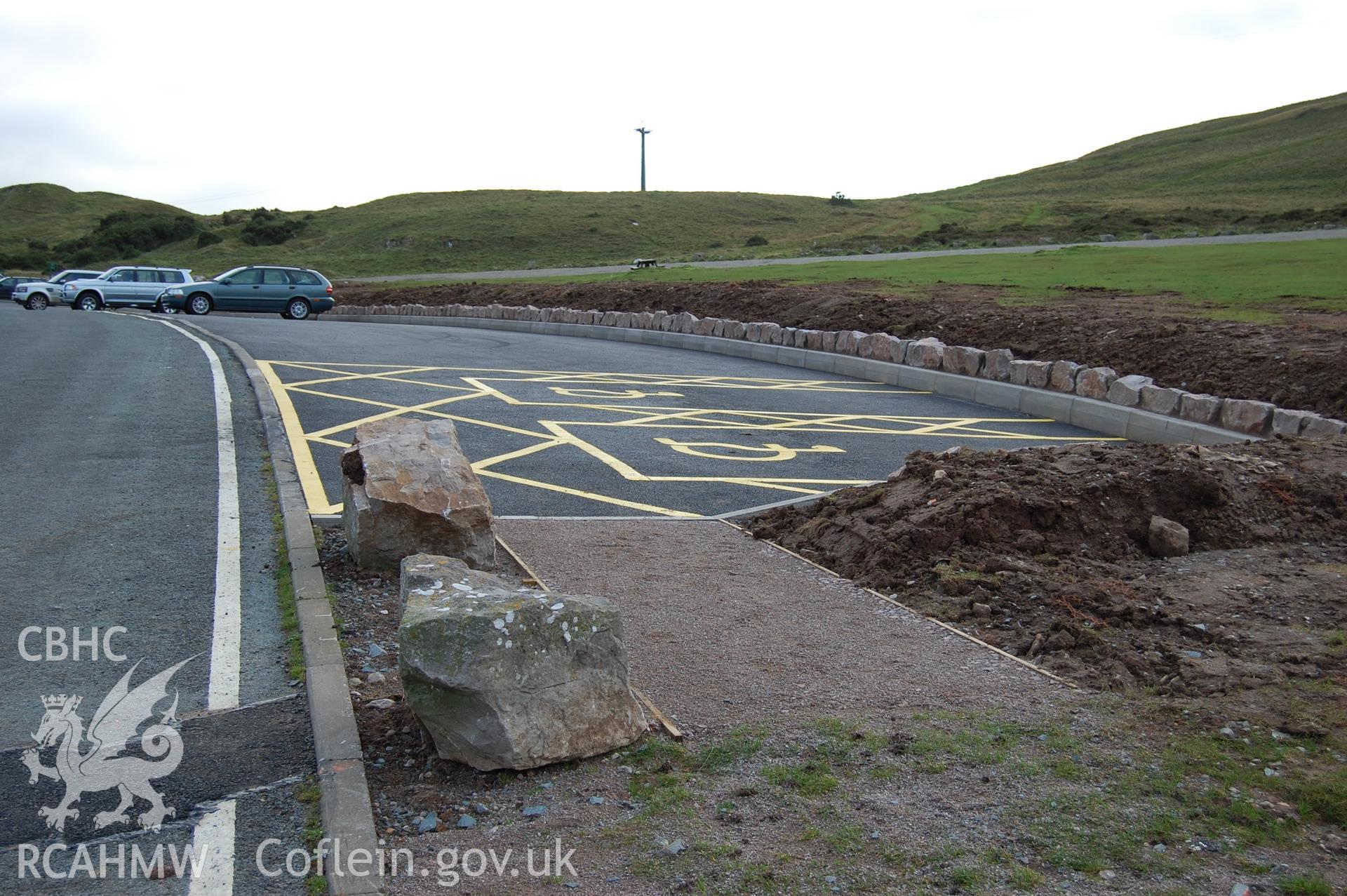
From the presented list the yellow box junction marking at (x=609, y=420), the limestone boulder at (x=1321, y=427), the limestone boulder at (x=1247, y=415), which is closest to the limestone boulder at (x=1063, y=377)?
the yellow box junction marking at (x=609, y=420)

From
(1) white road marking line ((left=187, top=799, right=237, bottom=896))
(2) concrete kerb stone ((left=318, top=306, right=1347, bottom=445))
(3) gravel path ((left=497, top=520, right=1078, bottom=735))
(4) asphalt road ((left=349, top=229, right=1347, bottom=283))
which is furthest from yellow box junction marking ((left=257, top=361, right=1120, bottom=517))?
(4) asphalt road ((left=349, top=229, right=1347, bottom=283))

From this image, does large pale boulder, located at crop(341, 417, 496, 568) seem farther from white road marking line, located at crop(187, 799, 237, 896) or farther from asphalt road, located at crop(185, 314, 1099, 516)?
white road marking line, located at crop(187, 799, 237, 896)

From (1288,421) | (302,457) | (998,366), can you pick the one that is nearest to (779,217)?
(998,366)

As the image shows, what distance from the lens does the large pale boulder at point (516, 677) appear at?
4160 millimetres

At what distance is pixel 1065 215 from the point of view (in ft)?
187

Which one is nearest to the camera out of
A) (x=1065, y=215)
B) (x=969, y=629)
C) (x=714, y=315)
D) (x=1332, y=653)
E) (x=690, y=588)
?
(x=1332, y=653)

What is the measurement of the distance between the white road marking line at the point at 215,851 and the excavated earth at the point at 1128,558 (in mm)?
3720

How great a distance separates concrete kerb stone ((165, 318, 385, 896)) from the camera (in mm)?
3602

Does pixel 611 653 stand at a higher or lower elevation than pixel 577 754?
higher

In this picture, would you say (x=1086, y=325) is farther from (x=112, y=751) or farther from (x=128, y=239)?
(x=128, y=239)

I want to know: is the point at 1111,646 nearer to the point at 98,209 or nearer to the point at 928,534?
the point at 928,534

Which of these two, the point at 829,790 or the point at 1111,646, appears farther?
the point at 1111,646

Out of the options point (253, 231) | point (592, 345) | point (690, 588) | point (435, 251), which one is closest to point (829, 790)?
point (690, 588)

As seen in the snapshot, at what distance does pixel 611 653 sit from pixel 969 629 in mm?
2368
